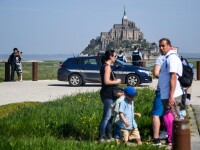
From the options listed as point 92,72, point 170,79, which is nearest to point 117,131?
point 170,79

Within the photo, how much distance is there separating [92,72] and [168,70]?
644 inches

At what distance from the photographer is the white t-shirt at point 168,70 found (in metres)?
8.23

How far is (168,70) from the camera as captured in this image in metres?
8.27

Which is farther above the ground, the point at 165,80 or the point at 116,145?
the point at 165,80

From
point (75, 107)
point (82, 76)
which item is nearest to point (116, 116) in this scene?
point (75, 107)

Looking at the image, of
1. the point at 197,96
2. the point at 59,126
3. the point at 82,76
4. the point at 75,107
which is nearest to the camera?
the point at 59,126

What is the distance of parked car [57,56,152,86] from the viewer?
947 inches

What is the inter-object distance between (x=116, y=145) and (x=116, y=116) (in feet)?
4.39

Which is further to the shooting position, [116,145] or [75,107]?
[75,107]

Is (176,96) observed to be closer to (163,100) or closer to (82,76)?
(163,100)

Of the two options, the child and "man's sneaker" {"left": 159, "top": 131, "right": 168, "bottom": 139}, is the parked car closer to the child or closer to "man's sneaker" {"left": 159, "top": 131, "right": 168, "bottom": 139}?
"man's sneaker" {"left": 159, "top": 131, "right": 168, "bottom": 139}

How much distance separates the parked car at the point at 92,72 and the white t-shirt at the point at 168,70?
1521 cm

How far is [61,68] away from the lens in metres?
25.2

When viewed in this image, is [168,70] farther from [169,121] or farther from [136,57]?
[136,57]
